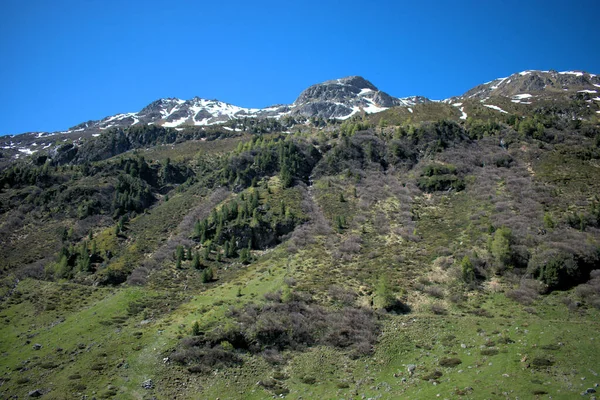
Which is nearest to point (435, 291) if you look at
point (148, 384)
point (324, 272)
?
point (324, 272)

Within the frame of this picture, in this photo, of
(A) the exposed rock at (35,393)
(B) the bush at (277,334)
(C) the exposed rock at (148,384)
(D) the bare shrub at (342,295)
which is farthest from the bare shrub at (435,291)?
(A) the exposed rock at (35,393)

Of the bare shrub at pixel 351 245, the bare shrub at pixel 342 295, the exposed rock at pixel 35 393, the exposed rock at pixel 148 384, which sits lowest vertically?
the exposed rock at pixel 148 384

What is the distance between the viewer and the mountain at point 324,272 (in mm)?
36125

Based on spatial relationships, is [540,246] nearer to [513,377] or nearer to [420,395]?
[513,377]

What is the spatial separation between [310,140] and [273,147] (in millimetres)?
17324

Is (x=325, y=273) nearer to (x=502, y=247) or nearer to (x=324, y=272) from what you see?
(x=324, y=272)

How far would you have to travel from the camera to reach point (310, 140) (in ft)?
447

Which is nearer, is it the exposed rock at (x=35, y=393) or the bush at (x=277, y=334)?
the exposed rock at (x=35, y=393)

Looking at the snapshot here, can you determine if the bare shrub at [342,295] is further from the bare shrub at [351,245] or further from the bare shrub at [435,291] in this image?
the bare shrub at [351,245]

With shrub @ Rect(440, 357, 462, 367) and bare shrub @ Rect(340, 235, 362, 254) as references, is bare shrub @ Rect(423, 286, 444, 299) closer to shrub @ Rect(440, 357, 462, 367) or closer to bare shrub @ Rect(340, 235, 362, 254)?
shrub @ Rect(440, 357, 462, 367)

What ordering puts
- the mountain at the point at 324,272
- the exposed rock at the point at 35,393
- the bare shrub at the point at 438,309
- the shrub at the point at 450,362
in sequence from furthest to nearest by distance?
1. the bare shrub at the point at 438,309
2. the mountain at the point at 324,272
3. the exposed rock at the point at 35,393
4. the shrub at the point at 450,362

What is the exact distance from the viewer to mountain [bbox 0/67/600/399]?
3612 cm

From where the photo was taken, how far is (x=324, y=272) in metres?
60.4

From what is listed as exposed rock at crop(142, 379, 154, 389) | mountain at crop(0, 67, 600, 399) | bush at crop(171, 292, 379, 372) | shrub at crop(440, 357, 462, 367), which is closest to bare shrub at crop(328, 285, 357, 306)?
mountain at crop(0, 67, 600, 399)
